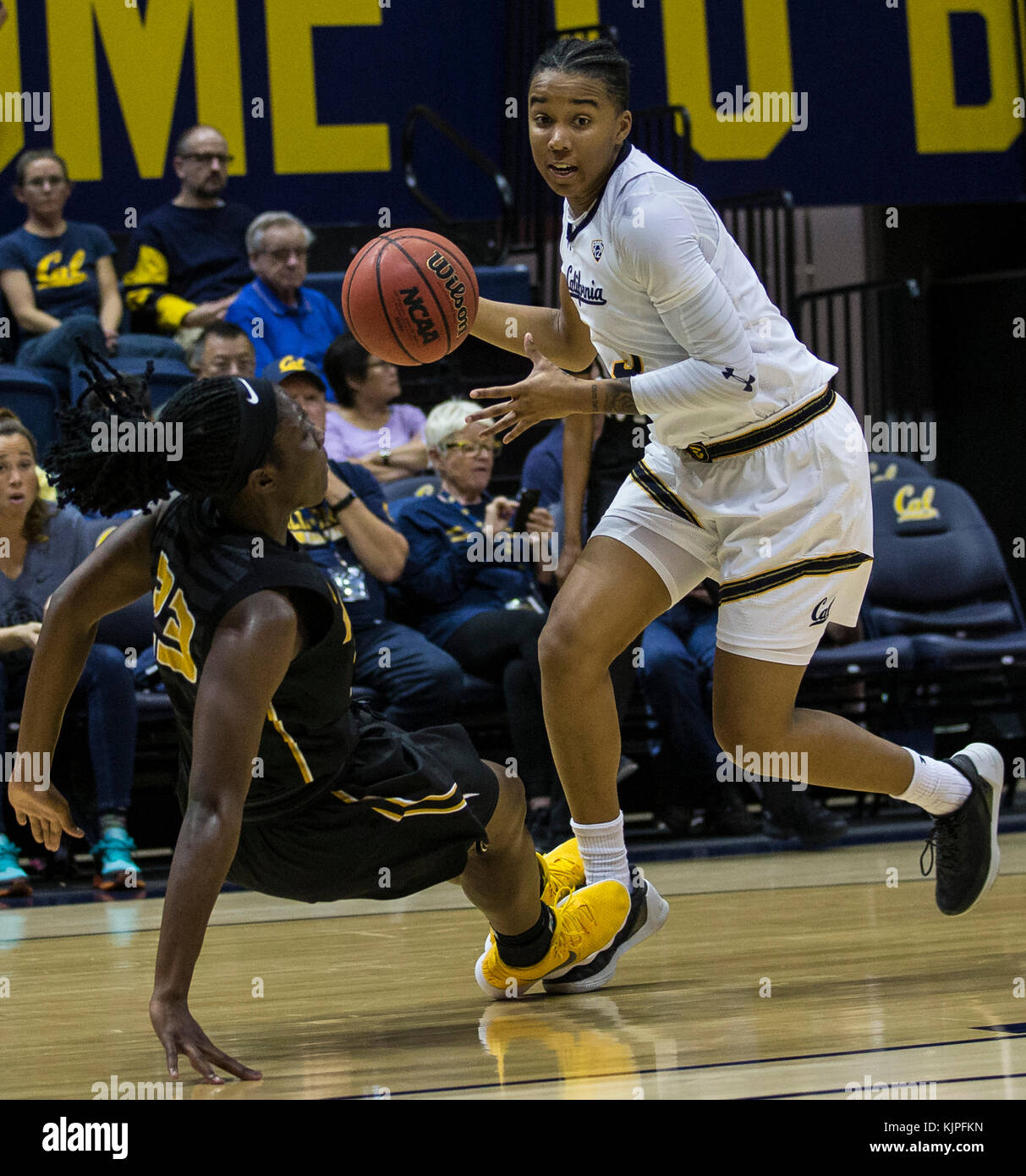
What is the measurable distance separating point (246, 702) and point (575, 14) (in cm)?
785

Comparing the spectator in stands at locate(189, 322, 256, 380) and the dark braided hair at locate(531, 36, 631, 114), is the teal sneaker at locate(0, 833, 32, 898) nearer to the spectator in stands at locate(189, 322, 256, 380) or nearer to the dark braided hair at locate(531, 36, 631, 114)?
the spectator in stands at locate(189, 322, 256, 380)

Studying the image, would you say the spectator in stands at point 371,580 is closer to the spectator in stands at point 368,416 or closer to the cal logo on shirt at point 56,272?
the spectator in stands at point 368,416

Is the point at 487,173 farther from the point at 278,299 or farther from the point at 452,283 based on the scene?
the point at 452,283

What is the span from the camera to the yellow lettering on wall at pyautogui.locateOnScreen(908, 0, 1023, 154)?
991 centimetres

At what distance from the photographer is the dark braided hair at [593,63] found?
3146 millimetres

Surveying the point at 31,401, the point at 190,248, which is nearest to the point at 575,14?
the point at 190,248

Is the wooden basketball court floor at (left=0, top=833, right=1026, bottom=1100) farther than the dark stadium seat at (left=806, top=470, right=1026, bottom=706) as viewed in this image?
No

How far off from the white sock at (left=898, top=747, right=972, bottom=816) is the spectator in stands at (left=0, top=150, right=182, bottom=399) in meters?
4.47

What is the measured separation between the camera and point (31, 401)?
643cm

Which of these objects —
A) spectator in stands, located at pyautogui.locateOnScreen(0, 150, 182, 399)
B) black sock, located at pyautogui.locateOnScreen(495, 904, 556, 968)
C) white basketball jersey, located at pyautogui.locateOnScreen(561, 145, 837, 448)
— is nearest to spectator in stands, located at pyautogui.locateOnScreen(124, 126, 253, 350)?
spectator in stands, located at pyautogui.locateOnScreen(0, 150, 182, 399)

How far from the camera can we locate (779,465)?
10.8 feet
